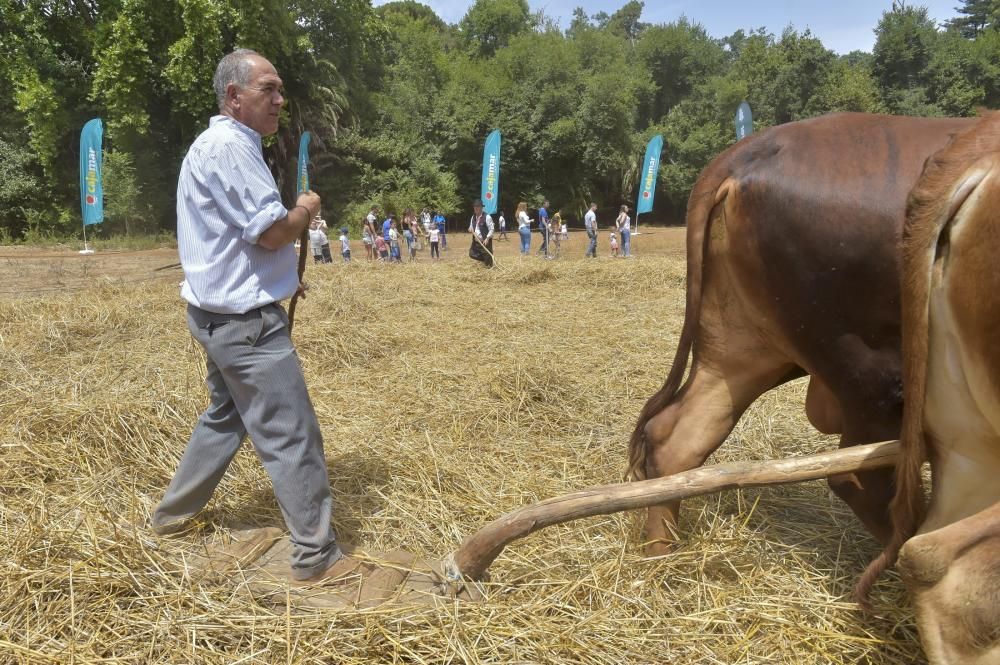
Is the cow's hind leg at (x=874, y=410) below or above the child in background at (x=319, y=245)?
below

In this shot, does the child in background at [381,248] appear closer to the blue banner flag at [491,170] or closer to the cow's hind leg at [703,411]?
the blue banner flag at [491,170]

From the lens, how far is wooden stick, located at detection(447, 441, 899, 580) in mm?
1812

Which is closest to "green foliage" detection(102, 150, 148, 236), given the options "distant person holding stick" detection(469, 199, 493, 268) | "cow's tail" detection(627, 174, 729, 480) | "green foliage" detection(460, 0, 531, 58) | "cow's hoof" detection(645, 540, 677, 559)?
"distant person holding stick" detection(469, 199, 493, 268)

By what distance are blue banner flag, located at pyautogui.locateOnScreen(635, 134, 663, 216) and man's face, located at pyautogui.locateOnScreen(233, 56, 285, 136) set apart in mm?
20742

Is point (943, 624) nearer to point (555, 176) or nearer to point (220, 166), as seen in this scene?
point (220, 166)

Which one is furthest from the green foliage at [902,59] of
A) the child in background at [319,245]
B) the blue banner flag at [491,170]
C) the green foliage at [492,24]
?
the child in background at [319,245]

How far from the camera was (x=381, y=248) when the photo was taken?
53.9 ft

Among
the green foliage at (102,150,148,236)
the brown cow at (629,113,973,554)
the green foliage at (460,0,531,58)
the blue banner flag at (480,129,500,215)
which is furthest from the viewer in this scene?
the green foliage at (460,0,531,58)

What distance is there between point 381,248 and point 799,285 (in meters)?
15.0

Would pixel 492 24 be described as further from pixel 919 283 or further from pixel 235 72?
pixel 919 283

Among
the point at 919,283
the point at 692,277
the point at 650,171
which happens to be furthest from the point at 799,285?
the point at 650,171

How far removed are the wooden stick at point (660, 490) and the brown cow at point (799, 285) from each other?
30 centimetres

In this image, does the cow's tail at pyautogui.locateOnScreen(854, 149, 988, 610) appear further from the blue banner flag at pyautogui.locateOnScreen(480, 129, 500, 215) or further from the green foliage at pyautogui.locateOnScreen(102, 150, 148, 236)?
the green foliage at pyautogui.locateOnScreen(102, 150, 148, 236)

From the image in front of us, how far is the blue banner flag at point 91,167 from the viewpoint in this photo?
52.2 feet
